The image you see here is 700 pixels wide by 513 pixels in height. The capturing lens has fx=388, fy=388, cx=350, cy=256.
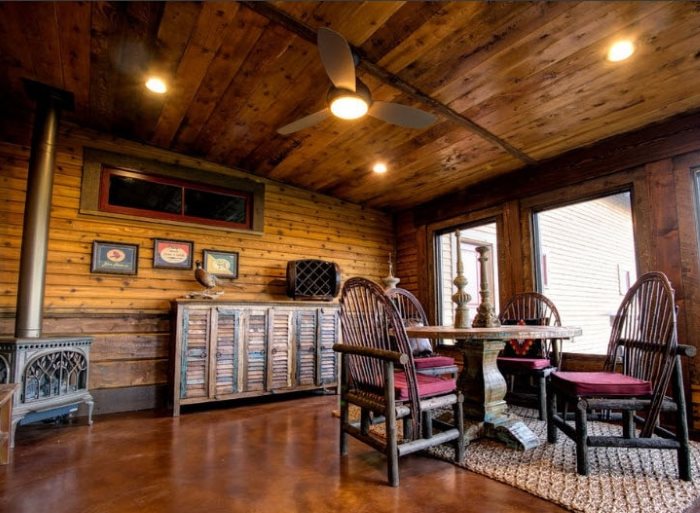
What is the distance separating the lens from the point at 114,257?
3.76m

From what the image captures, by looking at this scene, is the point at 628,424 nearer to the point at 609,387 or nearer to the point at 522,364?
the point at 609,387

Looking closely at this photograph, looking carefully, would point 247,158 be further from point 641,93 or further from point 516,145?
A: point 641,93

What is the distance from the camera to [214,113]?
336 centimetres

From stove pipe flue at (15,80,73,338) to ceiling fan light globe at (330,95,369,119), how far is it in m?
2.36

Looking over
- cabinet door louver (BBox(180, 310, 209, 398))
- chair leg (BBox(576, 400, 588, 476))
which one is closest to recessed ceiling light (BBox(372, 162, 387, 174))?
cabinet door louver (BBox(180, 310, 209, 398))

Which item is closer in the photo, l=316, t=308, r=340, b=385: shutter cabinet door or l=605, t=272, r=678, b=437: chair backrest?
l=605, t=272, r=678, b=437: chair backrest

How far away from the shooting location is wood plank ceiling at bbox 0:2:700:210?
7.30 feet

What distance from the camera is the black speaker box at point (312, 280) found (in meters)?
4.45

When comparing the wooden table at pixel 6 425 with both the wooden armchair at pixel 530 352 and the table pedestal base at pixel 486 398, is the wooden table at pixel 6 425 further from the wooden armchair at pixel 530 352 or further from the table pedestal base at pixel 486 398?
the wooden armchair at pixel 530 352

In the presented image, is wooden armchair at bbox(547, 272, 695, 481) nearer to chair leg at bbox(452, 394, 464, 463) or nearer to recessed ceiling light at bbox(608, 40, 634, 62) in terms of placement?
chair leg at bbox(452, 394, 464, 463)

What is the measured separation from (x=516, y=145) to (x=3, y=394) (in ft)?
14.2

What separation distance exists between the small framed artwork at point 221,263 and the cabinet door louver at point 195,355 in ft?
2.23

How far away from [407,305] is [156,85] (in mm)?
3345

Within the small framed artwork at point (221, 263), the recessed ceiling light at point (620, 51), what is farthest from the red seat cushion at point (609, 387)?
the small framed artwork at point (221, 263)
